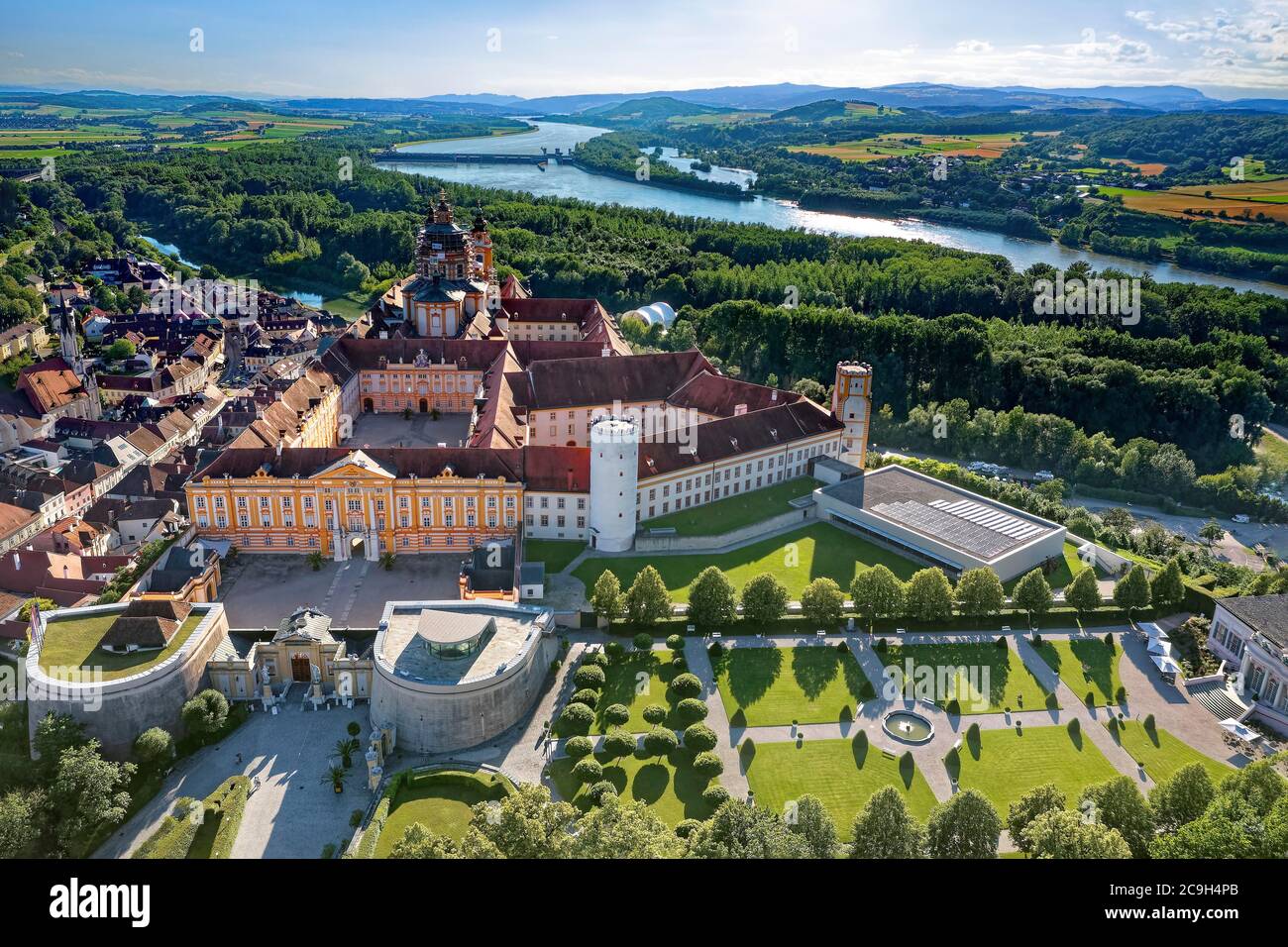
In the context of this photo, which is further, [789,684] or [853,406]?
[853,406]

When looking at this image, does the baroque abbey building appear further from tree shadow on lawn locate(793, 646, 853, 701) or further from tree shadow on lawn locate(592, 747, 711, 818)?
tree shadow on lawn locate(592, 747, 711, 818)

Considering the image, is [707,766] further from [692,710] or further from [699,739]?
[692,710]

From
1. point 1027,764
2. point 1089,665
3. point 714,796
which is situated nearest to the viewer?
point 714,796

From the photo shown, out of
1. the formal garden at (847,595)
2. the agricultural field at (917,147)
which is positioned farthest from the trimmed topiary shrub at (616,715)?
the agricultural field at (917,147)

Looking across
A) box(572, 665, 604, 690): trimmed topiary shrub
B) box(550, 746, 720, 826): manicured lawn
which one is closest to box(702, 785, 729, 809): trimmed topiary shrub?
box(550, 746, 720, 826): manicured lawn

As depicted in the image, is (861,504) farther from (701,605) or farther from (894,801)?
(894,801)

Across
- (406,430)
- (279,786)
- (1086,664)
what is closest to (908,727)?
(1086,664)
